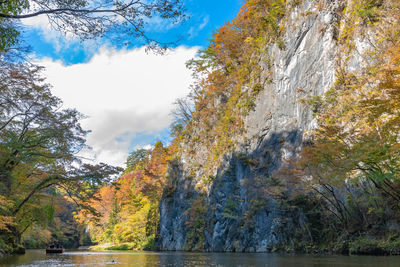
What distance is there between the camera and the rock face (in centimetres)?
1959

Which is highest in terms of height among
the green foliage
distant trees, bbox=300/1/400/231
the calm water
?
the green foliage

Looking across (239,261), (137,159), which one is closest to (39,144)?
(239,261)

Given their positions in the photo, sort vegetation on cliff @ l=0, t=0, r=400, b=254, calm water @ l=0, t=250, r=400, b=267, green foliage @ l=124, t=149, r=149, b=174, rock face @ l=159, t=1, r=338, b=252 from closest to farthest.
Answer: calm water @ l=0, t=250, r=400, b=267 < vegetation on cliff @ l=0, t=0, r=400, b=254 < rock face @ l=159, t=1, r=338, b=252 < green foliage @ l=124, t=149, r=149, b=174

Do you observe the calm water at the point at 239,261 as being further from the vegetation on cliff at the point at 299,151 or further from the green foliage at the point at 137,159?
the green foliage at the point at 137,159

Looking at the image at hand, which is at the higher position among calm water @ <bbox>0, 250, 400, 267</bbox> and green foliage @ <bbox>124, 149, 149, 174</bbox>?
green foliage @ <bbox>124, 149, 149, 174</bbox>

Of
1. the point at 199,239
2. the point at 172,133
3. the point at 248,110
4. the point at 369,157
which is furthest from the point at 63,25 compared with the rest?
the point at 172,133

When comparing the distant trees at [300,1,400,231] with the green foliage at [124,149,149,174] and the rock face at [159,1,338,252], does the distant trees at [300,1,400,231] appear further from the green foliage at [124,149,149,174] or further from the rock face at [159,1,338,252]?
the green foliage at [124,149,149,174]

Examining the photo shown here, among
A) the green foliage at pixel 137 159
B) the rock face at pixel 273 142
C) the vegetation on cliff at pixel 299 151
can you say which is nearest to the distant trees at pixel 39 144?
the vegetation on cliff at pixel 299 151

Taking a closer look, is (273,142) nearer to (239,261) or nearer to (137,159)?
(239,261)

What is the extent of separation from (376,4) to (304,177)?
32.9 ft

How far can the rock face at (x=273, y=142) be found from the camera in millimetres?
19594

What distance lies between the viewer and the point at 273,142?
874 inches

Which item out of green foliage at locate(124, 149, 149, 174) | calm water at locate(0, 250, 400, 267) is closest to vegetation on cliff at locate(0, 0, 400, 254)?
calm water at locate(0, 250, 400, 267)

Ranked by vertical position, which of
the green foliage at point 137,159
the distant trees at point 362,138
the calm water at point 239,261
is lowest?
the calm water at point 239,261
